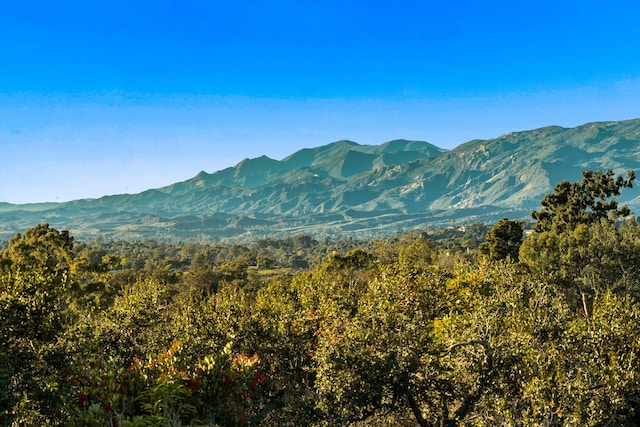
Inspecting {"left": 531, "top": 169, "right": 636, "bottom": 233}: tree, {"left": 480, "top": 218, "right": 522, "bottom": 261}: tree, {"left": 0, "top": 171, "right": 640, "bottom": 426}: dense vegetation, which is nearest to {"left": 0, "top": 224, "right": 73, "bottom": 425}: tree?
{"left": 0, "top": 171, "right": 640, "bottom": 426}: dense vegetation

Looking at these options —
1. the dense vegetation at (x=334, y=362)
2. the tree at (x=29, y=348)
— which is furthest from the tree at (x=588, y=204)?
the tree at (x=29, y=348)

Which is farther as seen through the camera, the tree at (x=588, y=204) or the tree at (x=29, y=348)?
the tree at (x=588, y=204)

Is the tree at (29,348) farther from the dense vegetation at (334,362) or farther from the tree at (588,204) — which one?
the tree at (588,204)

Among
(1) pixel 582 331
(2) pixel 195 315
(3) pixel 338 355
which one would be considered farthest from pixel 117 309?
(1) pixel 582 331

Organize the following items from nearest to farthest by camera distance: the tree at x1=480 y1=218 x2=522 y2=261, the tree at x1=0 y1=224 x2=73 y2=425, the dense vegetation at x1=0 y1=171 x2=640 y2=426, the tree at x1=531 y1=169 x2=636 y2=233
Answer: the tree at x1=0 y1=224 x2=73 y2=425 → the dense vegetation at x1=0 y1=171 x2=640 y2=426 → the tree at x1=531 y1=169 x2=636 y2=233 → the tree at x1=480 y1=218 x2=522 y2=261

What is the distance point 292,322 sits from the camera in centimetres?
2142

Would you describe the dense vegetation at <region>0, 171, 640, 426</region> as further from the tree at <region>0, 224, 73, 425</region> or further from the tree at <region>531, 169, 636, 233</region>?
the tree at <region>531, 169, 636, 233</region>

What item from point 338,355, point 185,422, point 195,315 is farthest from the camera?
point 195,315

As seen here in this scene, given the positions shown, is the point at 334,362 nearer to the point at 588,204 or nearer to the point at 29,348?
the point at 29,348

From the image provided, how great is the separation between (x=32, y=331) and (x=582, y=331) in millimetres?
17586

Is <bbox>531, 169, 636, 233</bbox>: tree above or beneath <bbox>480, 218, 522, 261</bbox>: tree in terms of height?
above

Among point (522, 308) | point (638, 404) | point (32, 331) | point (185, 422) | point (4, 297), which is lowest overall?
point (638, 404)

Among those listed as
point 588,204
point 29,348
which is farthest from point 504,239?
point 29,348

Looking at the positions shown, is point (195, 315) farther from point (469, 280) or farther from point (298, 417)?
point (469, 280)
